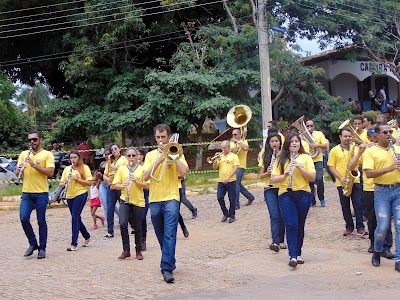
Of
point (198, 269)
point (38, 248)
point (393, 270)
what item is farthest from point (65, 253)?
point (393, 270)

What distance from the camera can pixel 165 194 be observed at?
798cm

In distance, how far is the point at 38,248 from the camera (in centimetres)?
1019

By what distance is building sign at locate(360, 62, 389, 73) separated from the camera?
2767 cm

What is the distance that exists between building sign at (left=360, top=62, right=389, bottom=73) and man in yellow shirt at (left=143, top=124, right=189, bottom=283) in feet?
69.8

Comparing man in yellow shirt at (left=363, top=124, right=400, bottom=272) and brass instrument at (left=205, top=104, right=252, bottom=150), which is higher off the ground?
brass instrument at (left=205, top=104, right=252, bottom=150)

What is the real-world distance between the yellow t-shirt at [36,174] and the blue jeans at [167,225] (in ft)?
8.94

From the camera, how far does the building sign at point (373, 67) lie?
1089 inches

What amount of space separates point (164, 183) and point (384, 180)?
9.32 feet

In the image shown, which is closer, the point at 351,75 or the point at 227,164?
the point at 227,164

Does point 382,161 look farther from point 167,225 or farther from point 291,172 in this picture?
point 167,225

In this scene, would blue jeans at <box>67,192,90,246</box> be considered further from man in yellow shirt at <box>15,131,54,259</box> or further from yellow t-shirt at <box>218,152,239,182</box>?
yellow t-shirt at <box>218,152,239,182</box>

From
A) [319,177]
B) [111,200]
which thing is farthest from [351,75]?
[111,200]

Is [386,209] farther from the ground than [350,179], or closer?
closer

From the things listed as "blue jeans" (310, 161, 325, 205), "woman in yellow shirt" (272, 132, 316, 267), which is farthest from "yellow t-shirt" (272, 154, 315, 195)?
"blue jeans" (310, 161, 325, 205)
